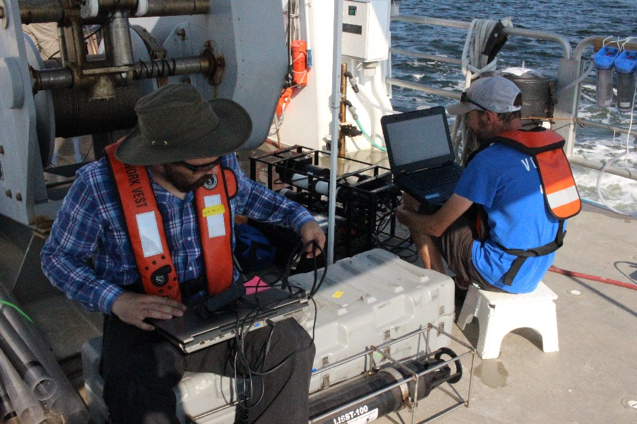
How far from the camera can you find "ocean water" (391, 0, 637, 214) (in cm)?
716

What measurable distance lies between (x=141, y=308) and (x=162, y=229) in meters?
0.31

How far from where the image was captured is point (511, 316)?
10.3 feet

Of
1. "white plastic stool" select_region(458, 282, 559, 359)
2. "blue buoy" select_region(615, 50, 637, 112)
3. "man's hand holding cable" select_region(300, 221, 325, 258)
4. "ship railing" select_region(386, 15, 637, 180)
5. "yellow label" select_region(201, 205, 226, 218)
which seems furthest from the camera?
"ship railing" select_region(386, 15, 637, 180)

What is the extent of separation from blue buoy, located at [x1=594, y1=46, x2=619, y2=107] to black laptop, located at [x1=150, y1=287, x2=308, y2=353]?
11.6ft

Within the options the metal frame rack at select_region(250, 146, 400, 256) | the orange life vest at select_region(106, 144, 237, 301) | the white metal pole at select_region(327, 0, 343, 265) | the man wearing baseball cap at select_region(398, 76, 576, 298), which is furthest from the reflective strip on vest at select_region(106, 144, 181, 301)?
the metal frame rack at select_region(250, 146, 400, 256)

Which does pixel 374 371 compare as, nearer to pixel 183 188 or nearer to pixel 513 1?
pixel 183 188

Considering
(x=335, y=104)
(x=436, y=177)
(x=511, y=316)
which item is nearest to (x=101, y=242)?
(x=335, y=104)

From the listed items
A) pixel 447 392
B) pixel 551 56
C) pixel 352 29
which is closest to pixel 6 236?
pixel 447 392

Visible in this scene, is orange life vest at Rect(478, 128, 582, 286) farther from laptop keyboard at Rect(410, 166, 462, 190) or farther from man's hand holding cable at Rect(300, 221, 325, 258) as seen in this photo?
man's hand holding cable at Rect(300, 221, 325, 258)

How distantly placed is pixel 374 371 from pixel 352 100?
4417mm

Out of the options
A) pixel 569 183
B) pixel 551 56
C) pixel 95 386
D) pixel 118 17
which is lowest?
pixel 551 56

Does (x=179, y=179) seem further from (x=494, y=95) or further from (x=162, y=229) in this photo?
(x=494, y=95)

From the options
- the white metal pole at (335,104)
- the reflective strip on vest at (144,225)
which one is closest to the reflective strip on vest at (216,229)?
the reflective strip on vest at (144,225)

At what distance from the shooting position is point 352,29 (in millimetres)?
6258
